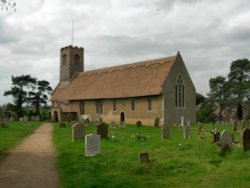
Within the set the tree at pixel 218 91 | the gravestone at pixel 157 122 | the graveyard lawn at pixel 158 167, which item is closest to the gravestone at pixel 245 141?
the graveyard lawn at pixel 158 167

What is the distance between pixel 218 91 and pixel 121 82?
2591 centimetres

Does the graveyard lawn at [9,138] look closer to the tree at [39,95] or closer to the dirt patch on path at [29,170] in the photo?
the dirt patch on path at [29,170]

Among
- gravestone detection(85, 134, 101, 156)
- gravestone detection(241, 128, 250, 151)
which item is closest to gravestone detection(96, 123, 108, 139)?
gravestone detection(85, 134, 101, 156)

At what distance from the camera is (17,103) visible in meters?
62.1

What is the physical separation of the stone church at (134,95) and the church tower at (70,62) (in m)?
3.38

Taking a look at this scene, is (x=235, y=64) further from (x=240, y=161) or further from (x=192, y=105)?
(x=240, y=161)

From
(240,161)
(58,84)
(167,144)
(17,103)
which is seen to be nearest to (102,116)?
(58,84)

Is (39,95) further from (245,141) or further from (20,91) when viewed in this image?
(245,141)

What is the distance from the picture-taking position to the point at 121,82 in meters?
43.8

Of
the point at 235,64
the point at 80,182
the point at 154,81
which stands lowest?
the point at 80,182

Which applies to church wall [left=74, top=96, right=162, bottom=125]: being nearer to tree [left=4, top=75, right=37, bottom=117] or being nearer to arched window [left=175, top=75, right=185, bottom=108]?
arched window [left=175, top=75, right=185, bottom=108]

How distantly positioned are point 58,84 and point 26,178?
163 feet

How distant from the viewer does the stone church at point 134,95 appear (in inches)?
1485

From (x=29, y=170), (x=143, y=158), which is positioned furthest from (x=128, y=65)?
(x=29, y=170)
